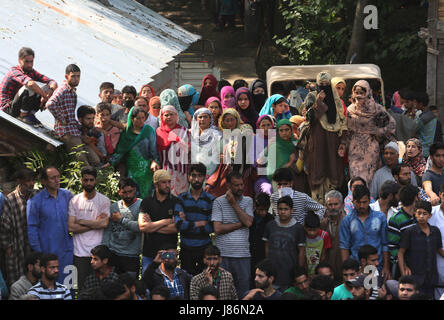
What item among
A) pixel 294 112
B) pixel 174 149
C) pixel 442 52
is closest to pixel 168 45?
pixel 442 52

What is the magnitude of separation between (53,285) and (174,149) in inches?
110

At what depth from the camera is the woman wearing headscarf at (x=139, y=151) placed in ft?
37.0

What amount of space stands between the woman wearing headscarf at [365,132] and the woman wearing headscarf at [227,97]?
1752mm

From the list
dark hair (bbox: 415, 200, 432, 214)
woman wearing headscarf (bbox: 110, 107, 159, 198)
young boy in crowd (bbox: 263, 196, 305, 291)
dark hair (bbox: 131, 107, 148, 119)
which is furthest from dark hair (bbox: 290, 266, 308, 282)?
dark hair (bbox: 131, 107, 148, 119)

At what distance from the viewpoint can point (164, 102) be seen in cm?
1201

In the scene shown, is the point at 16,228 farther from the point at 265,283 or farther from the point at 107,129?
the point at 265,283

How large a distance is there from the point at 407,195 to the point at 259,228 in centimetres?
155

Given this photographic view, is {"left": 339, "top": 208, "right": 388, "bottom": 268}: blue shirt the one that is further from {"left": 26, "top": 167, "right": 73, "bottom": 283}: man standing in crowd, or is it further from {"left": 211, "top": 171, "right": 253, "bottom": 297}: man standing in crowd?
{"left": 26, "top": 167, "right": 73, "bottom": 283}: man standing in crowd

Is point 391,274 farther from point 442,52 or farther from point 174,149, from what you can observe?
point 442,52

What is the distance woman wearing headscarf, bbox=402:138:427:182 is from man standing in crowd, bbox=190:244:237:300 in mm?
2987


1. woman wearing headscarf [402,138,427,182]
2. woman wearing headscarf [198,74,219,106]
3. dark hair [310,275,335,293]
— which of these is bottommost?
dark hair [310,275,335,293]

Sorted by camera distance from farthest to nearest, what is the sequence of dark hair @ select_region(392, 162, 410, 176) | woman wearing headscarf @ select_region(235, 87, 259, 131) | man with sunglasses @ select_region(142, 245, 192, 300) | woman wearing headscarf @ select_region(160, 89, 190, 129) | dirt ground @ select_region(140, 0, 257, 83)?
dirt ground @ select_region(140, 0, 257, 83), woman wearing headscarf @ select_region(235, 87, 259, 131), woman wearing headscarf @ select_region(160, 89, 190, 129), dark hair @ select_region(392, 162, 410, 176), man with sunglasses @ select_region(142, 245, 192, 300)

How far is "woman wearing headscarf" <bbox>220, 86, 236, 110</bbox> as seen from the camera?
1255cm

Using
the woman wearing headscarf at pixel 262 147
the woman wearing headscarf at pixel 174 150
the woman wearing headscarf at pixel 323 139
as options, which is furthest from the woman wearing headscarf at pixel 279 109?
the woman wearing headscarf at pixel 174 150
